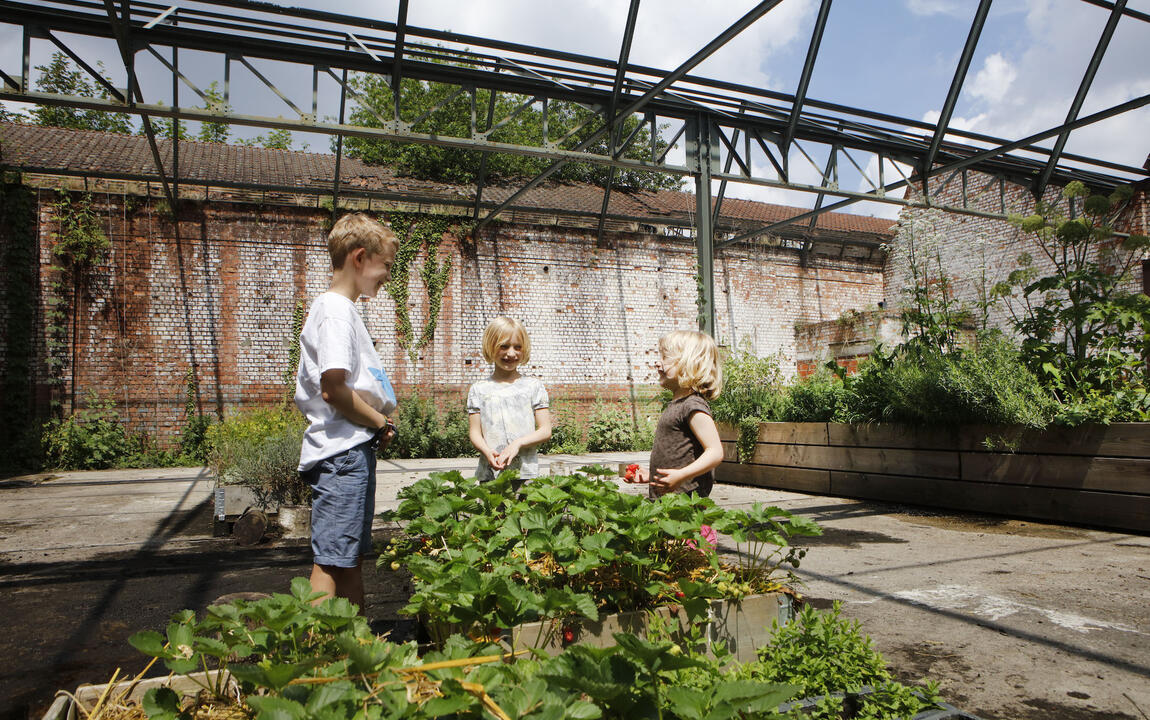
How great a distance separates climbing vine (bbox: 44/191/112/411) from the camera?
10.5 metres

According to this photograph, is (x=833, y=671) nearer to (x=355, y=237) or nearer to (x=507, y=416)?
(x=355, y=237)

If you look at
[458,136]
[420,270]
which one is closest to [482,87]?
[420,270]

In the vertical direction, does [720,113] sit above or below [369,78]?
below

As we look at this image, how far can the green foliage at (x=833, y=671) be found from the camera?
128 cm

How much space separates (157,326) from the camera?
11.1m

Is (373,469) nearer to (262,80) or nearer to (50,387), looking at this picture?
(262,80)

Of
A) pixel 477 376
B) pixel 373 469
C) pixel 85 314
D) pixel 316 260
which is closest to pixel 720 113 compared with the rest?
pixel 477 376

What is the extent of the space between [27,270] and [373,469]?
11744 mm

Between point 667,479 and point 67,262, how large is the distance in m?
12.2

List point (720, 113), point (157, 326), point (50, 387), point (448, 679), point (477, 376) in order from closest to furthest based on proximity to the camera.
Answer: point (448, 679)
point (720, 113)
point (50, 387)
point (157, 326)
point (477, 376)

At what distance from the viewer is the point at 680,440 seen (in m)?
2.61

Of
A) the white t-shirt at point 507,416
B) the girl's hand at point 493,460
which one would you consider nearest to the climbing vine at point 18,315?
the white t-shirt at point 507,416

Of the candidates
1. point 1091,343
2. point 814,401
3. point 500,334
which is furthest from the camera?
point 814,401

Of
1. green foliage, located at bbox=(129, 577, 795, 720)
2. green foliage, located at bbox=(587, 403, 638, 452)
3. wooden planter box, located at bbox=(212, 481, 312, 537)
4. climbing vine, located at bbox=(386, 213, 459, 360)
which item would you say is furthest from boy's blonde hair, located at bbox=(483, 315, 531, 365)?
green foliage, located at bbox=(587, 403, 638, 452)
